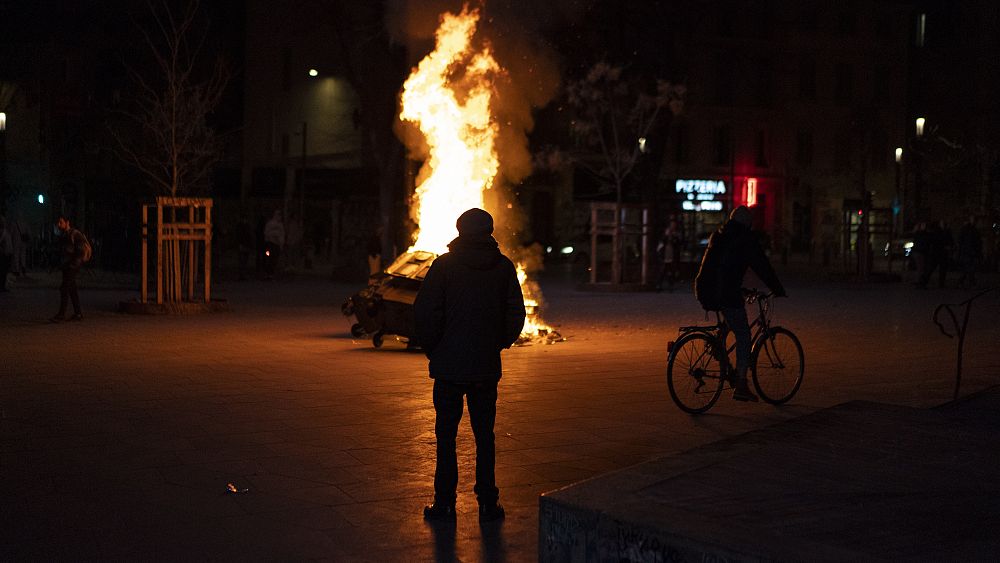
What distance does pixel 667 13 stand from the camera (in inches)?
1328

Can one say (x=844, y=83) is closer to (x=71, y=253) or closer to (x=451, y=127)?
(x=451, y=127)

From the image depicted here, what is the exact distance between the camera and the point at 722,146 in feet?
201

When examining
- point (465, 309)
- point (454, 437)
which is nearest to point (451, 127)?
point (465, 309)

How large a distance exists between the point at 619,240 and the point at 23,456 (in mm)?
21311

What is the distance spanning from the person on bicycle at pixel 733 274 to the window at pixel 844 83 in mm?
56158

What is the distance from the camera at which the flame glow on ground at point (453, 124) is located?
16.7 metres

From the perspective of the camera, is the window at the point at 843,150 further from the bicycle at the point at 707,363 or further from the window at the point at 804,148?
the bicycle at the point at 707,363

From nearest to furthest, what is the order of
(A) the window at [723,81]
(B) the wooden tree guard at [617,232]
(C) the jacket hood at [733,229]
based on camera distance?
(C) the jacket hood at [733,229], (B) the wooden tree guard at [617,232], (A) the window at [723,81]

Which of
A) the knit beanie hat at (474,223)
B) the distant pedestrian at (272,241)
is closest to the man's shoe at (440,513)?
the knit beanie hat at (474,223)

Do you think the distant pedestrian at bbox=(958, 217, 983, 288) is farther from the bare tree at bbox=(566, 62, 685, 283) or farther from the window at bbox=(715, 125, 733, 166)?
the window at bbox=(715, 125, 733, 166)

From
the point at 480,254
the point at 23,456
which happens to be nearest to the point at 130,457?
the point at 23,456

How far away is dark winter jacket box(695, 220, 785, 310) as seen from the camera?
10086 mm

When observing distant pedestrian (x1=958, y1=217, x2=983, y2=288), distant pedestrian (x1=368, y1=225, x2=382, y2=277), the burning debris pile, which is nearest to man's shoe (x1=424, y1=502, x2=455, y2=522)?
the burning debris pile

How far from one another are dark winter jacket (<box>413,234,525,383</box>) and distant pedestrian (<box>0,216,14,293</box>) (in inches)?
801
